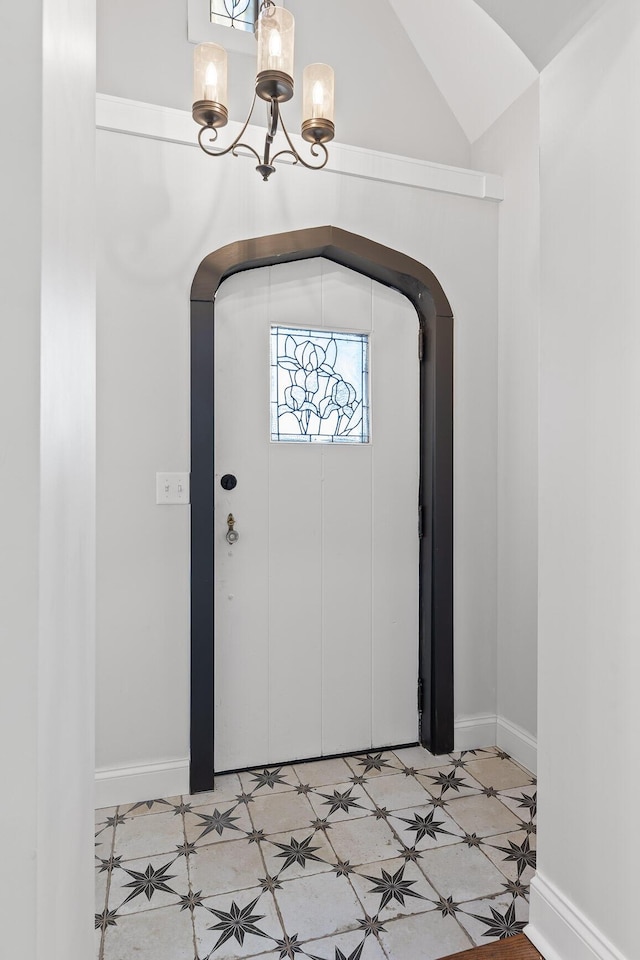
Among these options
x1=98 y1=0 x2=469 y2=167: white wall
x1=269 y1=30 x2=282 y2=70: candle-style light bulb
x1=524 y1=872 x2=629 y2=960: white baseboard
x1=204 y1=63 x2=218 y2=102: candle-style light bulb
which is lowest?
x1=524 y1=872 x2=629 y2=960: white baseboard

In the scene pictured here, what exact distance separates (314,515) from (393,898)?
4.02 ft

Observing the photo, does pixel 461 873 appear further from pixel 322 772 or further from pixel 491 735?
pixel 491 735

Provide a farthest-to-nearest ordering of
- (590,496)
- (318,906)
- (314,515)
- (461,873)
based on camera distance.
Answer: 1. (314,515)
2. (461,873)
3. (318,906)
4. (590,496)

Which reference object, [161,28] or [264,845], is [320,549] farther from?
[161,28]

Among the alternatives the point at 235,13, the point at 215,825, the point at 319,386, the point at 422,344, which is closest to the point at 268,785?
the point at 215,825

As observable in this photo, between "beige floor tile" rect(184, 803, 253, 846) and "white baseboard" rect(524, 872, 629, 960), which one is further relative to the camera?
"beige floor tile" rect(184, 803, 253, 846)

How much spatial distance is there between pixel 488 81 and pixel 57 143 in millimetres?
2635

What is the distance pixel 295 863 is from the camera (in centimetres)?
160

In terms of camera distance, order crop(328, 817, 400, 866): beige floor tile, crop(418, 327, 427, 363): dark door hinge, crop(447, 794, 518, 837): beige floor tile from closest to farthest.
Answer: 1. crop(328, 817, 400, 866): beige floor tile
2. crop(447, 794, 518, 837): beige floor tile
3. crop(418, 327, 427, 363): dark door hinge

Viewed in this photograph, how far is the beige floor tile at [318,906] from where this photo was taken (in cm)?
137

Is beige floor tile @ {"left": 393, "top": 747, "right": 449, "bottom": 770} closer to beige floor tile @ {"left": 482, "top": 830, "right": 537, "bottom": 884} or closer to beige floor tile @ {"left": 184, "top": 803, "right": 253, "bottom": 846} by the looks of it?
beige floor tile @ {"left": 482, "top": 830, "right": 537, "bottom": 884}

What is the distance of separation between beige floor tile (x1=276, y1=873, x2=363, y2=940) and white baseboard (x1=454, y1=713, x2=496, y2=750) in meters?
0.92

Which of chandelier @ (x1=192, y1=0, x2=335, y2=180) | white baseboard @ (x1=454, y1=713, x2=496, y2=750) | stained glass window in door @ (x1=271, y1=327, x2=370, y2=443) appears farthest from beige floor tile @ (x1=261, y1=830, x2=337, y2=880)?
chandelier @ (x1=192, y1=0, x2=335, y2=180)

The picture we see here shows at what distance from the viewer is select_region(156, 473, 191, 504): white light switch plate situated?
199 cm
